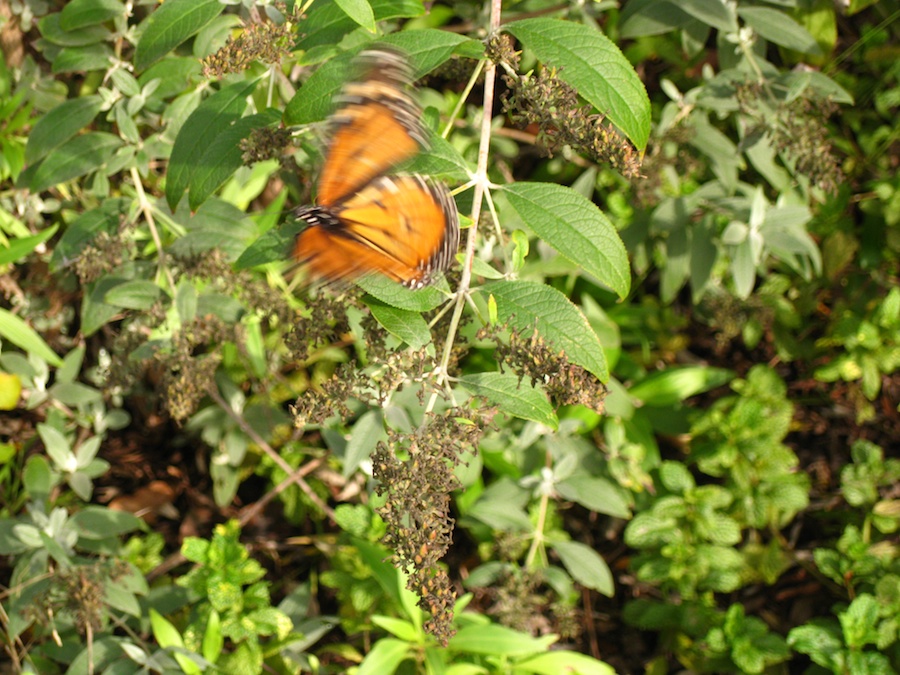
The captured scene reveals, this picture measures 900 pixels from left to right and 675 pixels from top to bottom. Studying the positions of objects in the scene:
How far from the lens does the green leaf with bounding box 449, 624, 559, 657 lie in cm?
213

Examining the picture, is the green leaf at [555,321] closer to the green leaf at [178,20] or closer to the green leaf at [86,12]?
the green leaf at [178,20]

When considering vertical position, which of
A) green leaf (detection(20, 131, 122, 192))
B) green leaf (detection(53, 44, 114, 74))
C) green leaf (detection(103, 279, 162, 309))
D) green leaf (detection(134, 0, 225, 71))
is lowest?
green leaf (detection(103, 279, 162, 309))

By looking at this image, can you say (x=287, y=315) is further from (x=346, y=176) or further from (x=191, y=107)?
(x=346, y=176)

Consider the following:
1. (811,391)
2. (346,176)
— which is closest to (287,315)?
(346,176)

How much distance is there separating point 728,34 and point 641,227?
0.64m

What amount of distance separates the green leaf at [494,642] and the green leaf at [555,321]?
1.08 meters

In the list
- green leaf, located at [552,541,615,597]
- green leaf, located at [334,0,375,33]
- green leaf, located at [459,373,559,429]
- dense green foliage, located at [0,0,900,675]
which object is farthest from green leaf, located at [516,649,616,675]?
green leaf, located at [334,0,375,33]

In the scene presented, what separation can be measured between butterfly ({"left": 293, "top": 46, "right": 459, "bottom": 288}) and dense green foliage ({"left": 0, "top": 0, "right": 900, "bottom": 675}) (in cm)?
16

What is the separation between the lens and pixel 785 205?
8.36 feet

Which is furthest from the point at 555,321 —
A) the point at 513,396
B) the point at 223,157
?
the point at 223,157

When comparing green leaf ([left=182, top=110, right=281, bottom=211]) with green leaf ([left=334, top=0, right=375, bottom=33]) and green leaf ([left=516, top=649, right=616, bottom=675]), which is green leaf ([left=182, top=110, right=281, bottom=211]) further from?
green leaf ([left=516, top=649, right=616, bottom=675])

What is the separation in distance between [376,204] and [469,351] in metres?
1.63

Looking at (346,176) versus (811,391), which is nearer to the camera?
(346,176)

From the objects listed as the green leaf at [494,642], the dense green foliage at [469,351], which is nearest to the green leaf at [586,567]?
the dense green foliage at [469,351]
